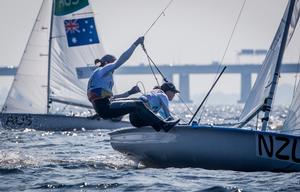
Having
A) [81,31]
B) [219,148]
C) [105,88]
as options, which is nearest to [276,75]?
[219,148]

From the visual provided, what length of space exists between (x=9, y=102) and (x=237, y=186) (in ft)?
65.7

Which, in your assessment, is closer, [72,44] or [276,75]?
[276,75]

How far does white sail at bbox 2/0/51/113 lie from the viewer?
1237 inches

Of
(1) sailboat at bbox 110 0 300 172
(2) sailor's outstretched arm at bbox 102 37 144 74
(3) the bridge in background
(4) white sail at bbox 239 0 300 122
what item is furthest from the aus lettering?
(3) the bridge in background

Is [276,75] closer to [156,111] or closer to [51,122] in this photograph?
[156,111]

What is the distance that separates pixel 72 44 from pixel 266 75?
1759 centimetres

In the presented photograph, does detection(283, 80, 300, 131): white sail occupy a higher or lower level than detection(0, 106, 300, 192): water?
higher

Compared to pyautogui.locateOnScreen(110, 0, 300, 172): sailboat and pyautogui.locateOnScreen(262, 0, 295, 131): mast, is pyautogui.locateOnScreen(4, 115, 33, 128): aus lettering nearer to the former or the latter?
pyautogui.locateOnScreen(110, 0, 300, 172): sailboat

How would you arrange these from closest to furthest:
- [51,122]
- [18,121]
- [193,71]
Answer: [51,122]
[18,121]
[193,71]

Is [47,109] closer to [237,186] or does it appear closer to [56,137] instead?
[56,137]

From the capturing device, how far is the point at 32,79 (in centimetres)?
3200

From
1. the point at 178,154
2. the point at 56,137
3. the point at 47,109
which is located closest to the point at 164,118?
the point at 178,154

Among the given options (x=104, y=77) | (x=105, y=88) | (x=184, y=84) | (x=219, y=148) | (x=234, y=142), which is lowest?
(x=184, y=84)

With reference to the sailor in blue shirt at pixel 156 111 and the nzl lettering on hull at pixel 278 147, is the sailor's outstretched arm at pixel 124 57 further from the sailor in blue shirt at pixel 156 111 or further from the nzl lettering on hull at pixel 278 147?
the nzl lettering on hull at pixel 278 147
